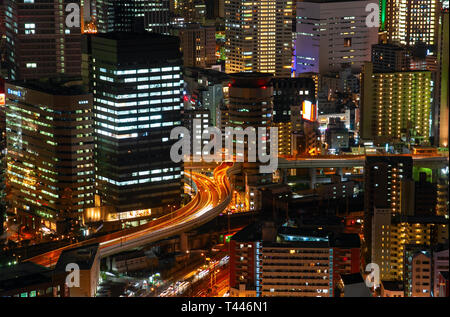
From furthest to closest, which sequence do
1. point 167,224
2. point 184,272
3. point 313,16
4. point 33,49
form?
point 313,16
point 33,49
point 167,224
point 184,272

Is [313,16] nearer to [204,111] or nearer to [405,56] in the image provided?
[405,56]

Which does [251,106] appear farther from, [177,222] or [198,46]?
[198,46]

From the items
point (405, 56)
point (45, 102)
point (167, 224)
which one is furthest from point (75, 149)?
point (405, 56)

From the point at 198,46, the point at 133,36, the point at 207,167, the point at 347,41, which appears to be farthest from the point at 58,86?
the point at 347,41

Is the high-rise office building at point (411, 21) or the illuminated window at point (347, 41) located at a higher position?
the high-rise office building at point (411, 21)

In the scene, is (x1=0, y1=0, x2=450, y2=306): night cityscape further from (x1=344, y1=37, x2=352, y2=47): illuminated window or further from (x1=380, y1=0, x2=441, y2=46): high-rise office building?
(x1=344, y1=37, x2=352, y2=47): illuminated window

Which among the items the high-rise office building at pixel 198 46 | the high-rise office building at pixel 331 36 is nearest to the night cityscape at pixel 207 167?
the high-rise office building at pixel 331 36

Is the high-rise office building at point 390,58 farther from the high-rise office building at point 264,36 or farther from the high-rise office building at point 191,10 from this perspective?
the high-rise office building at point 191,10
